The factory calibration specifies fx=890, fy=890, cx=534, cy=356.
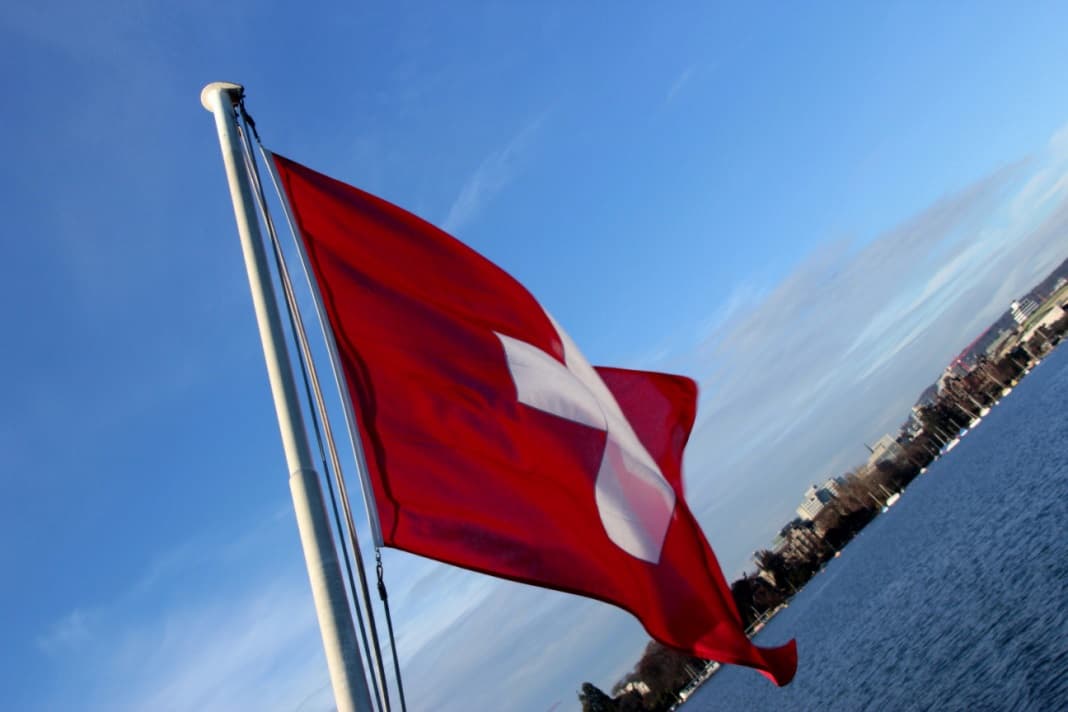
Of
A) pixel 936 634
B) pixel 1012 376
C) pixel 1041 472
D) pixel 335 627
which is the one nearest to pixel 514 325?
pixel 335 627

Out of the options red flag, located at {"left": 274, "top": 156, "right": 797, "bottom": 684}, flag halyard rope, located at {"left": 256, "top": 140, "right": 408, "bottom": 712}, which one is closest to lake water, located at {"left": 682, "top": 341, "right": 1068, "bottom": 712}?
red flag, located at {"left": 274, "top": 156, "right": 797, "bottom": 684}

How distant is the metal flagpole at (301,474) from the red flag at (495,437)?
0.99 m

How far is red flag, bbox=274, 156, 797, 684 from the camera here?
776cm

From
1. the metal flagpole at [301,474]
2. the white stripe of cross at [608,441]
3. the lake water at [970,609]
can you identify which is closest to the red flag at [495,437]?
the white stripe of cross at [608,441]

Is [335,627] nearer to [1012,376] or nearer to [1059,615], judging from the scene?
[1059,615]

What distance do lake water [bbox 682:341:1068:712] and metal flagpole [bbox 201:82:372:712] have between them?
2448cm

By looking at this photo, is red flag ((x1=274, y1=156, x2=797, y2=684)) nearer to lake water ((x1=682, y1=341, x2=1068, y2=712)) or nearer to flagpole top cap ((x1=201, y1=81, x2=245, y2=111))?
flagpole top cap ((x1=201, y1=81, x2=245, y2=111))

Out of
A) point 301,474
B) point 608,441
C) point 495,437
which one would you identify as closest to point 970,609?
point 608,441

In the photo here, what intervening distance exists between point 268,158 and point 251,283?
1.94 m

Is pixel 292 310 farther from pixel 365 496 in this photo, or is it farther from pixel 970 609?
pixel 970 609

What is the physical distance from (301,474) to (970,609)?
147 ft

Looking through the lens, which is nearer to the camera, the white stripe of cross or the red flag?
the red flag

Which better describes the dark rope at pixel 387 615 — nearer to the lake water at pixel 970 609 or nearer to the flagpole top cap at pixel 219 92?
the flagpole top cap at pixel 219 92

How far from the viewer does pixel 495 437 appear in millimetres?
8625
